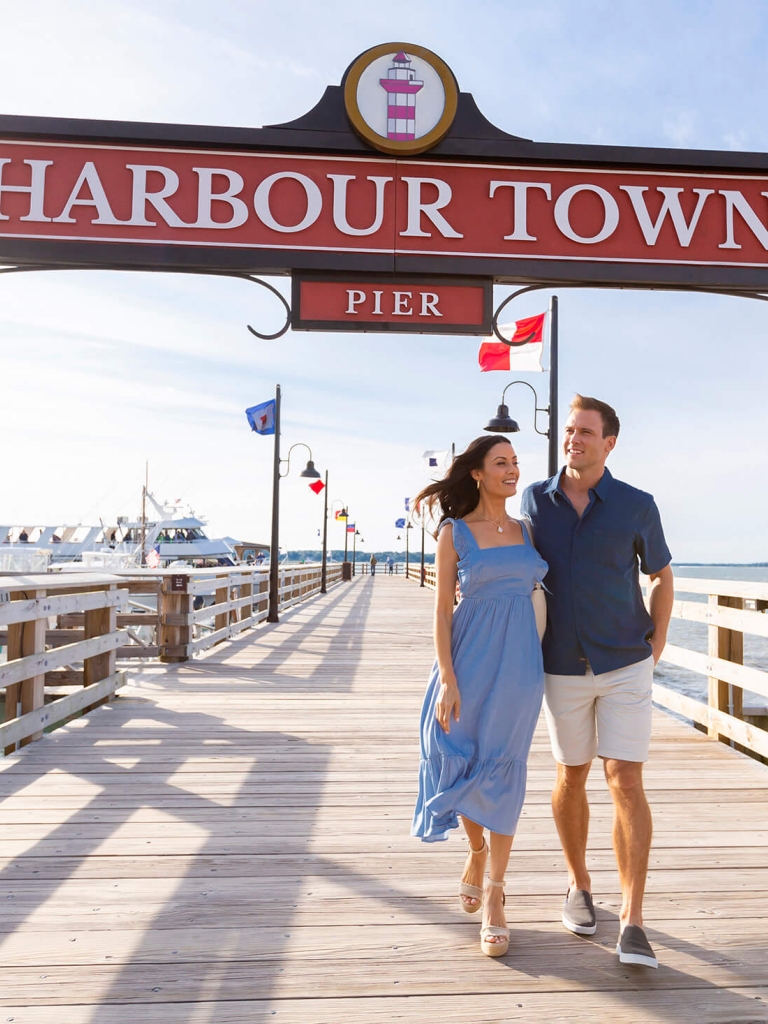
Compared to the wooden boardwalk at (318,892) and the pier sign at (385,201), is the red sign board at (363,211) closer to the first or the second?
the pier sign at (385,201)

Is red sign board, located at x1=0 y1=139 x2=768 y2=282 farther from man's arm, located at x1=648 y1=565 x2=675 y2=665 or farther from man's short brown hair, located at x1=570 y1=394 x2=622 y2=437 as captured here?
man's arm, located at x1=648 y1=565 x2=675 y2=665

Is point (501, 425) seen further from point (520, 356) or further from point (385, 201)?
point (385, 201)

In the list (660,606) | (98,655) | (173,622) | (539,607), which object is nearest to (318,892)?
(539,607)

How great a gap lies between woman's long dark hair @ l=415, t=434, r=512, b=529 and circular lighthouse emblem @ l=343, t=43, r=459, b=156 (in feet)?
4.82

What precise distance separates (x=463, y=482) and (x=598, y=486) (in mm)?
493

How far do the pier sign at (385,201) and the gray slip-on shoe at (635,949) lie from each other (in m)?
2.45

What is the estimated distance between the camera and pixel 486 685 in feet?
8.92

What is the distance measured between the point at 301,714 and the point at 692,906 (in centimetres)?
411

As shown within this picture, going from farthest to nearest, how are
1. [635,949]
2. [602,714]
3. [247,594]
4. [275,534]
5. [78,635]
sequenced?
[275,534], [247,594], [78,635], [602,714], [635,949]

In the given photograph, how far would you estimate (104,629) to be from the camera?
688 centimetres

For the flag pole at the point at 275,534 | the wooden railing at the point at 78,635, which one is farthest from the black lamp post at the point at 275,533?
the wooden railing at the point at 78,635

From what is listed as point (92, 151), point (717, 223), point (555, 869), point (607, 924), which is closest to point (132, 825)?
point (555, 869)

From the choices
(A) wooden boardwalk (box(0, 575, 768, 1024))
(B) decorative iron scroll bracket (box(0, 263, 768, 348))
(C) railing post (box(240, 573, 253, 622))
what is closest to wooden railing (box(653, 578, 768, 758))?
(A) wooden boardwalk (box(0, 575, 768, 1024))

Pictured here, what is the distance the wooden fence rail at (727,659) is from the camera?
499 centimetres
